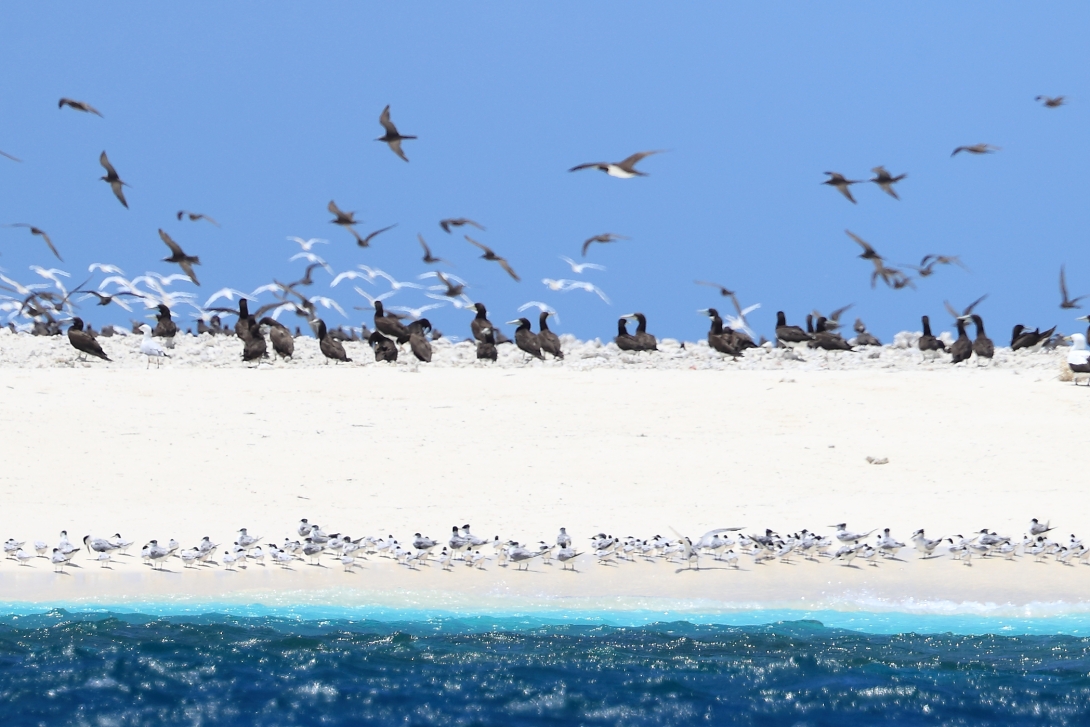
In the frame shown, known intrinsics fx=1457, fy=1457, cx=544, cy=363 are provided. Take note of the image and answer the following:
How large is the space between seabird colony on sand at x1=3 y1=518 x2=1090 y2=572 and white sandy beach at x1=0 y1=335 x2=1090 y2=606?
0.16m

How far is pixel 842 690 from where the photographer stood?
1157 cm

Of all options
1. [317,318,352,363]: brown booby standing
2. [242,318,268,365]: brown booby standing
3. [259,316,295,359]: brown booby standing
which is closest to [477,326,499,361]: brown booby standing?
[317,318,352,363]: brown booby standing

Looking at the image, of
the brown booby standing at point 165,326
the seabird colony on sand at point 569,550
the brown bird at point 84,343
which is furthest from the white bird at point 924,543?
the brown booby standing at point 165,326

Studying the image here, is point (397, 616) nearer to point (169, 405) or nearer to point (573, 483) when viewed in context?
point (573, 483)

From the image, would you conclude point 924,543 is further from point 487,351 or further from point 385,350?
point 385,350

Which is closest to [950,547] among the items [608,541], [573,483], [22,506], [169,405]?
[608,541]

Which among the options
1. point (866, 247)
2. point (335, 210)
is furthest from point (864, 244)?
point (335, 210)

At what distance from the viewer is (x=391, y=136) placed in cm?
2350

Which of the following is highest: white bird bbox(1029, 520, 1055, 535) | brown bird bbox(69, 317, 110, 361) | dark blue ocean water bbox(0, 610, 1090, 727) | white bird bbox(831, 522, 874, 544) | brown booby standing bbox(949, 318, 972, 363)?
brown booby standing bbox(949, 318, 972, 363)

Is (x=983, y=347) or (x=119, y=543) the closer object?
(x=119, y=543)

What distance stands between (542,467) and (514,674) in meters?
7.65

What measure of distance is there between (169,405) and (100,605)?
366 inches

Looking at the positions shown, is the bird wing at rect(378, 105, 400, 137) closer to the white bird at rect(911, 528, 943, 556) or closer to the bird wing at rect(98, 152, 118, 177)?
the bird wing at rect(98, 152, 118, 177)

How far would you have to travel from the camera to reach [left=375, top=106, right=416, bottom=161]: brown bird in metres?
23.4
